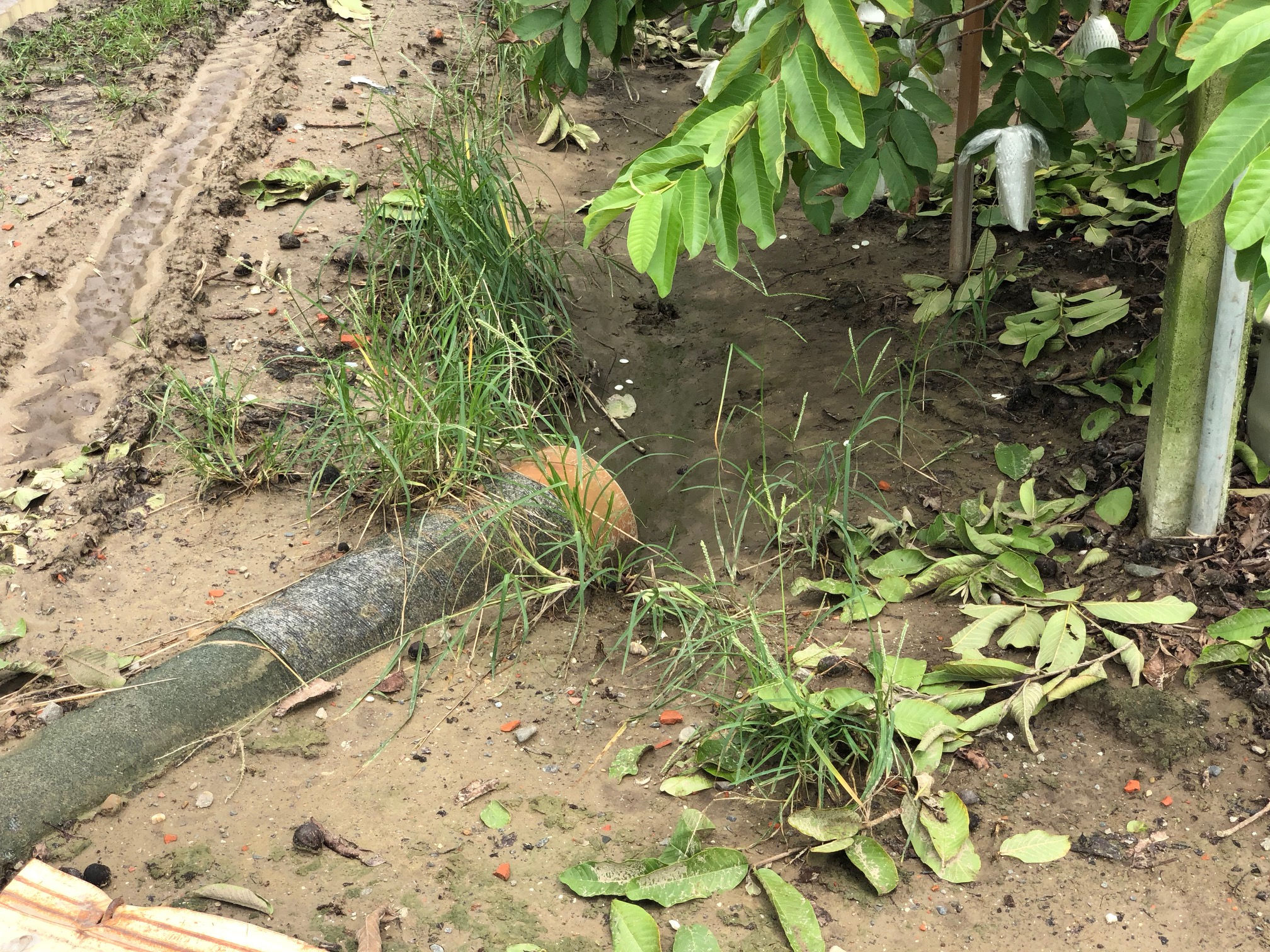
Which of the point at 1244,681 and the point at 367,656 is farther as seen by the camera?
the point at 367,656

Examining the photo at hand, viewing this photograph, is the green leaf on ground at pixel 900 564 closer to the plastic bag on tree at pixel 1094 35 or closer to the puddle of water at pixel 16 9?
the plastic bag on tree at pixel 1094 35

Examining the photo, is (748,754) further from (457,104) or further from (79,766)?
(457,104)

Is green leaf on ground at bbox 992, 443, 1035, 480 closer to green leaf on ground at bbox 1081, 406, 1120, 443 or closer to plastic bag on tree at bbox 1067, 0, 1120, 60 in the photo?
green leaf on ground at bbox 1081, 406, 1120, 443

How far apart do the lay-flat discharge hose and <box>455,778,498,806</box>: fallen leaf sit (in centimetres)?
53

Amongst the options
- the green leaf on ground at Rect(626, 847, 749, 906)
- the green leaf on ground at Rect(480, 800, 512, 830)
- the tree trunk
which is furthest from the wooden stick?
the green leaf on ground at Rect(480, 800, 512, 830)

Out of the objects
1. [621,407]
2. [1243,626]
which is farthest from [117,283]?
[1243,626]

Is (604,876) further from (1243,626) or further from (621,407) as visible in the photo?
(621,407)

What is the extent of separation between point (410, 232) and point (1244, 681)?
2756 mm

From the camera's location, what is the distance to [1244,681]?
2.25 metres

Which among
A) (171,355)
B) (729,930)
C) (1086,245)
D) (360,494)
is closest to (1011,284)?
(1086,245)

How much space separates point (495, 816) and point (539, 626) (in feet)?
2.20

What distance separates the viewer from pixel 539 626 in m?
2.78

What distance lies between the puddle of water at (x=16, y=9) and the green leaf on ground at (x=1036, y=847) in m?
6.00

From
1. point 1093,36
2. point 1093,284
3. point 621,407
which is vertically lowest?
point 621,407
